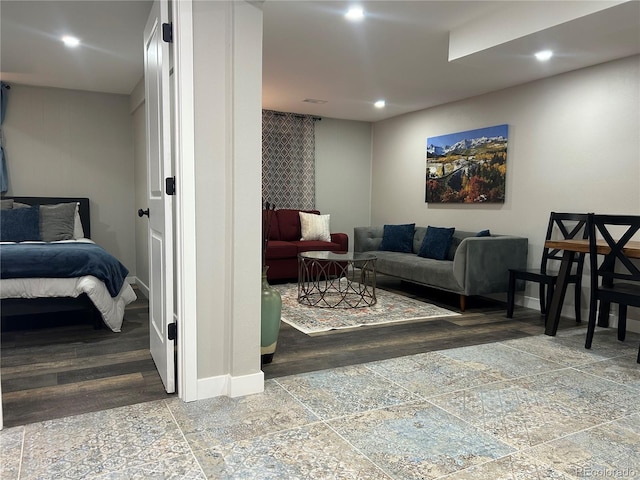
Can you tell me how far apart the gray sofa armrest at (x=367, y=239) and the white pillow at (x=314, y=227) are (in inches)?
16.3

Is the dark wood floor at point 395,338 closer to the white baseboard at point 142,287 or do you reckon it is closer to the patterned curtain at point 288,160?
the white baseboard at point 142,287

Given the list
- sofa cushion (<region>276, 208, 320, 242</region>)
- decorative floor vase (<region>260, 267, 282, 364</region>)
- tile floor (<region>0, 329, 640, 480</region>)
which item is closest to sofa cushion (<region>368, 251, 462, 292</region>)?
sofa cushion (<region>276, 208, 320, 242</region>)

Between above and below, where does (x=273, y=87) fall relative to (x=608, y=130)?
above

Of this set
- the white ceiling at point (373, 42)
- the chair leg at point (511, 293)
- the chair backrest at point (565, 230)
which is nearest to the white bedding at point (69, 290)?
the white ceiling at point (373, 42)

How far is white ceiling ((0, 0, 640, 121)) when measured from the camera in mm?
3094

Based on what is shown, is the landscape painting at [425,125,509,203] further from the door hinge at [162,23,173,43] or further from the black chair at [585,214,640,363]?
the door hinge at [162,23,173,43]

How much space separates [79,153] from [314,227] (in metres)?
3.07

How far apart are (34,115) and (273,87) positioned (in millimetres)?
2772

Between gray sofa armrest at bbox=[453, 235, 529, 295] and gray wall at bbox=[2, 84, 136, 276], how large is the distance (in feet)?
A: 13.2

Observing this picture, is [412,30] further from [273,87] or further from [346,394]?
[346,394]

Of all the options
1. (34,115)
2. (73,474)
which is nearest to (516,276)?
(73,474)

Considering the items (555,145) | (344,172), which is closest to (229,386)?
(555,145)

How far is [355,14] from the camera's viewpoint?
3217 mm

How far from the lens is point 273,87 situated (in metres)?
5.19
